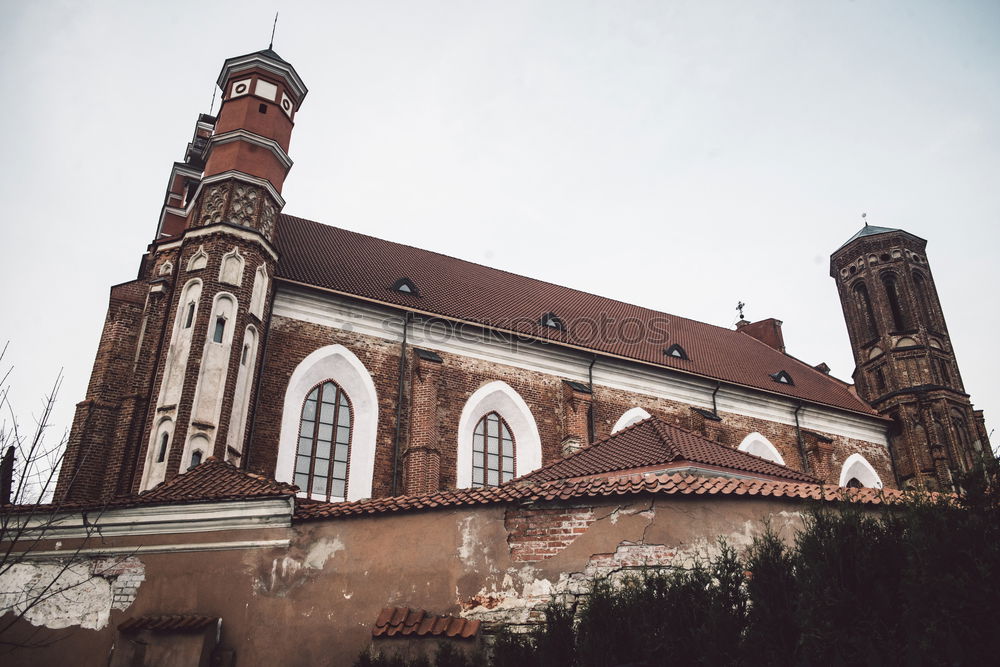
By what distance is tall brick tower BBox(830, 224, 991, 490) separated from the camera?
83.5 feet

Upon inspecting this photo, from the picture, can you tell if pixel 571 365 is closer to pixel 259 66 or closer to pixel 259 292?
pixel 259 292

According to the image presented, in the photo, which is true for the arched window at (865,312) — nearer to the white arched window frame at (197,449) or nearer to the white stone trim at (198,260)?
the white stone trim at (198,260)

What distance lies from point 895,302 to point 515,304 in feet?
50.5

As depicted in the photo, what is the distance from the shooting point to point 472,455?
1833 centimetres

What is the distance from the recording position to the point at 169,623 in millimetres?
9609

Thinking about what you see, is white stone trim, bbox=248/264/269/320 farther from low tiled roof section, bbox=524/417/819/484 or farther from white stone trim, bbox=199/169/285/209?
low tiled roof section, bbox=524/417/819/484

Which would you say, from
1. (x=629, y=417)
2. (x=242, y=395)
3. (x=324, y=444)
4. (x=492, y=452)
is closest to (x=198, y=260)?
(x=242, y=395)

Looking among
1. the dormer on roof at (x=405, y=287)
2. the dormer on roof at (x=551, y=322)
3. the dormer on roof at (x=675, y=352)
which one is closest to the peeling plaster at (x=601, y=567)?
the dormer on roof at (x=405, y=287)

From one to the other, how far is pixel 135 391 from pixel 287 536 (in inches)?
249

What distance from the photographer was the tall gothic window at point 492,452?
60.3 ft

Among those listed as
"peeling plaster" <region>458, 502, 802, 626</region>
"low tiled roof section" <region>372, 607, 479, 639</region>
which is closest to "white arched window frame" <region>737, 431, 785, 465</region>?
"peeling plaster" <region>458, 502, 802, 626</region>

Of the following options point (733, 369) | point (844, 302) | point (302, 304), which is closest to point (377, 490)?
point (302, 304)

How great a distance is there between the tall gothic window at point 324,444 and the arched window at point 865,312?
20.4 m

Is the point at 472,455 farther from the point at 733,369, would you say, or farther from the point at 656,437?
the point at 733,369
